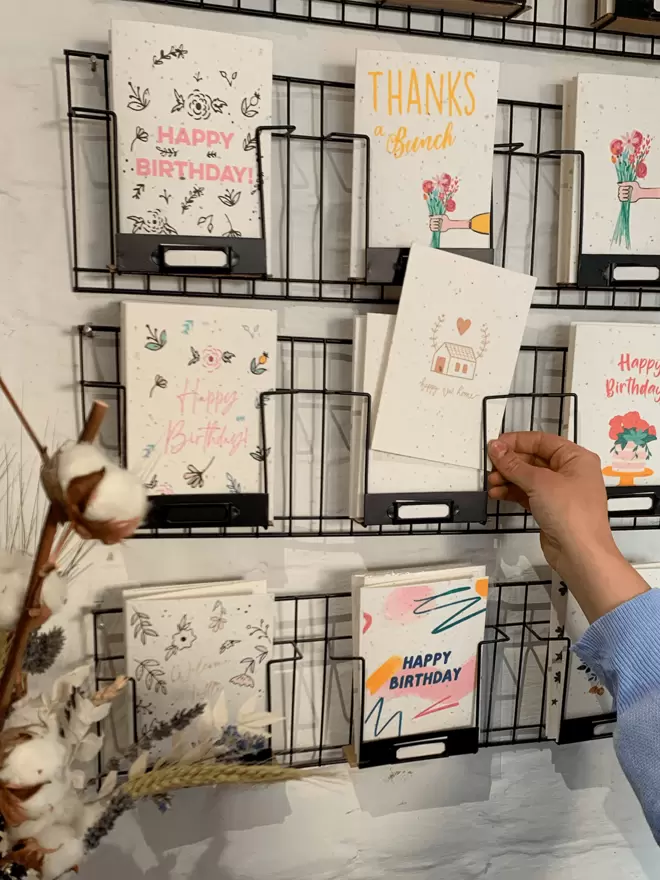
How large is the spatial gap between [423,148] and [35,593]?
708mm

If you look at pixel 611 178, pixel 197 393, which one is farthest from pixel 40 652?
pixel 611 178

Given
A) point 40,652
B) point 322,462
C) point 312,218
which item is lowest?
point 40,652

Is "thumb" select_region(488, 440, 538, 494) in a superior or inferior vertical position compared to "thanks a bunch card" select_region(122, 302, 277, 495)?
inferior

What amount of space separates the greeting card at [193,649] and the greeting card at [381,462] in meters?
0.20

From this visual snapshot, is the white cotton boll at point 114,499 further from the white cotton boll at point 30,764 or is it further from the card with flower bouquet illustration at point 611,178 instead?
the card with flower bouquet illustration at point 611,178

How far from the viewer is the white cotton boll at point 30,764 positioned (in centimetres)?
55

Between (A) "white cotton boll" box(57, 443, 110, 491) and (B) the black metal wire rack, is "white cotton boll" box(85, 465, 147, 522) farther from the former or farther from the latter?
(B) the black metal wire rack

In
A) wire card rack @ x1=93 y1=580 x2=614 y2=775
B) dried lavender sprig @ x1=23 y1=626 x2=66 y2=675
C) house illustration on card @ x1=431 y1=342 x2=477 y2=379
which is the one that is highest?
house illustration on card @ x1=431 y1=342 x2=477 y2=379

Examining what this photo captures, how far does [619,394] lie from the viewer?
1.00 meters

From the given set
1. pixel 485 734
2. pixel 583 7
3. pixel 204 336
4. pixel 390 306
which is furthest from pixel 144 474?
pixel 583 7

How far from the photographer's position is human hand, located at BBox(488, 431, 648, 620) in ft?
2.76

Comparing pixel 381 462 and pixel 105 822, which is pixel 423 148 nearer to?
pixel 381 462

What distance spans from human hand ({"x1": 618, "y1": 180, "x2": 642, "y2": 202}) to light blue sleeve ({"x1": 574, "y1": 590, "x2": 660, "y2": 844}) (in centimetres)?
54

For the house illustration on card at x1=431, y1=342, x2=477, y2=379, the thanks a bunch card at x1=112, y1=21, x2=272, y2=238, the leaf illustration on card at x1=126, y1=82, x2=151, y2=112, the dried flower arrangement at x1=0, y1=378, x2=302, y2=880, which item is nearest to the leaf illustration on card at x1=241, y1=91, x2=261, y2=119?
the thanks a bunch card at x1=112, y1=21, x2=272, y2=238
